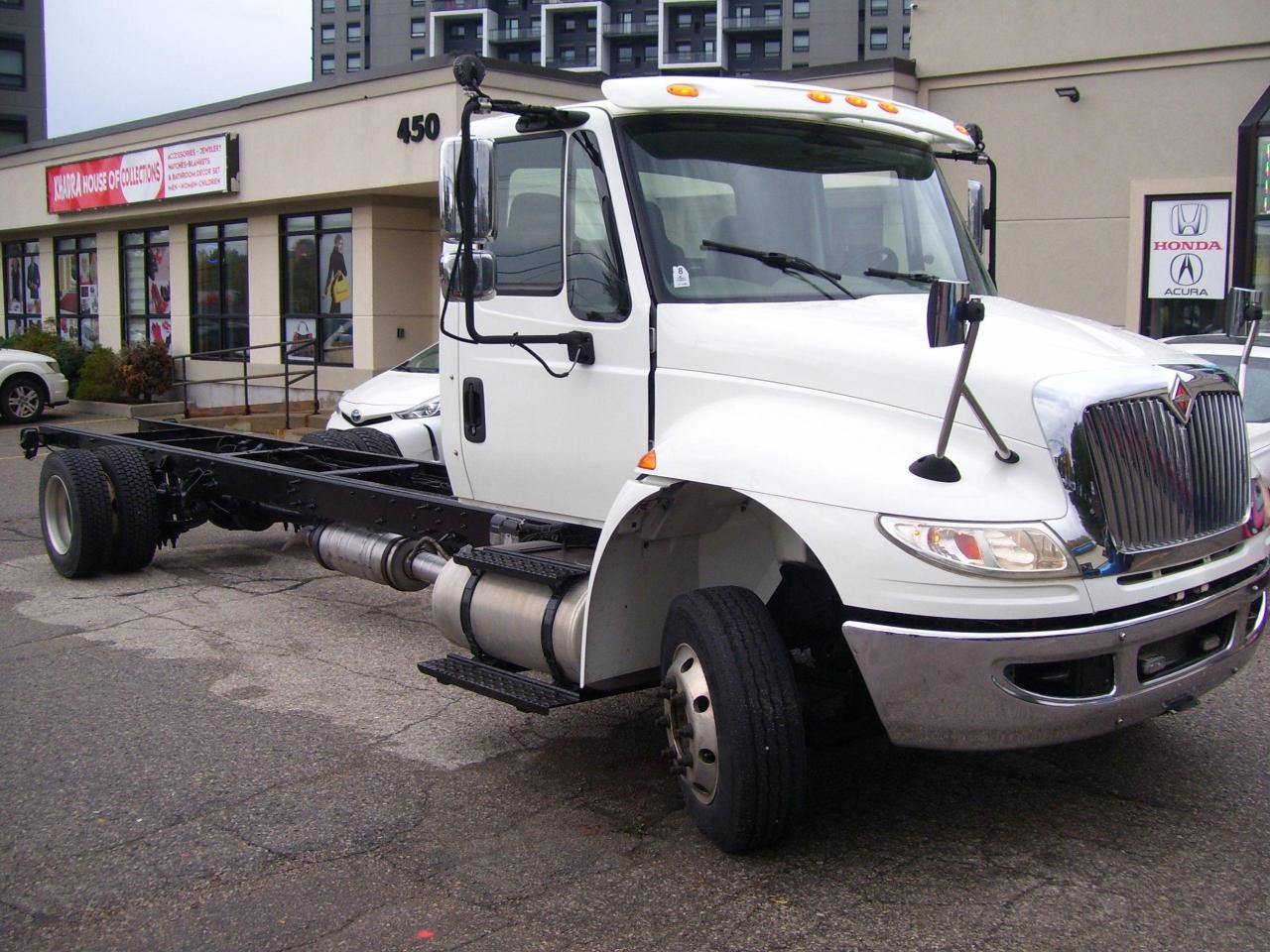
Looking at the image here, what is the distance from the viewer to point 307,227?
887 inches

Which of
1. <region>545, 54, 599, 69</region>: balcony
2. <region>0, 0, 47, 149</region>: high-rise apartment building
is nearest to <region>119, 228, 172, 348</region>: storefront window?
<region>0, 0, 47, 149</region>: high-rise apartment building

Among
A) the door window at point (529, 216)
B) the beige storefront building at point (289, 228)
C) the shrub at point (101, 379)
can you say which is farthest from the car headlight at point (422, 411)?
the shrub at point (101, 379)

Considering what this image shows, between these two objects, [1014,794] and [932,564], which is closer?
[932,564]

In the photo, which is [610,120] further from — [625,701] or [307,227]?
[307,227]

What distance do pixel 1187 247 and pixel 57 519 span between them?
41.6 ft

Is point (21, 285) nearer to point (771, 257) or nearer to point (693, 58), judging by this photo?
point (771, 257)

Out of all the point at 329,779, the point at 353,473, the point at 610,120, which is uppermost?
the point at 610,120

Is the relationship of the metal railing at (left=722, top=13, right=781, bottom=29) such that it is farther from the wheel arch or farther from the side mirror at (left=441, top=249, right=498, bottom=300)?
the wheel arch

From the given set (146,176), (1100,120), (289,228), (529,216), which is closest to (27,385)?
(289,228)

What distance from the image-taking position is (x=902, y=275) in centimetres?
496

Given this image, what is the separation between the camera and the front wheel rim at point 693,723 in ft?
13.6

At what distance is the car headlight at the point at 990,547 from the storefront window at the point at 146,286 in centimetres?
2472

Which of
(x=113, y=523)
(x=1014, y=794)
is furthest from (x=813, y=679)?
(x=113, y=523)

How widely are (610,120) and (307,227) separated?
18.9 m
